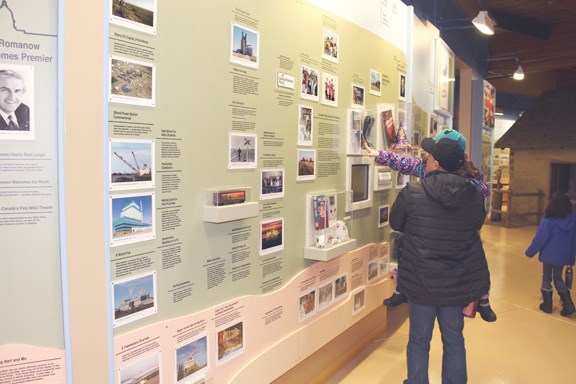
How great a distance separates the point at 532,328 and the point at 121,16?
434cm

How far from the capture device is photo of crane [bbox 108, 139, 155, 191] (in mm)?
1533

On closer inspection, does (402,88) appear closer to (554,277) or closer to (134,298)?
(554,277)

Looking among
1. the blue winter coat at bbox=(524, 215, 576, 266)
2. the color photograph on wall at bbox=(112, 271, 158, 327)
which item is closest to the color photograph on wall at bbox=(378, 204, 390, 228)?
the blue winter coat at bbox=(524, 215, 576, 266)

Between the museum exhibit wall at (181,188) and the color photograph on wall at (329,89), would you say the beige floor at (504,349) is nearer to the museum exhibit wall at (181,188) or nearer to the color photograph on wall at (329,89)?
the museum exhibit wall at (181,188)

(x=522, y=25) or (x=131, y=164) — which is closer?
(x=131, y=164)

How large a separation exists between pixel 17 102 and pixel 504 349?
384 centimetres

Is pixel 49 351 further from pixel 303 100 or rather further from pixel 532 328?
pixel 532 328

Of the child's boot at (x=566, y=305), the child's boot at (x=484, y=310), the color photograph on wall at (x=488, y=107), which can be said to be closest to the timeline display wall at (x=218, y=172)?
the child's boot at (x=484, y=310)

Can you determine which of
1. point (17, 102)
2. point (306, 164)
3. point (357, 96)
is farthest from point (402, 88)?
point (17, 102)

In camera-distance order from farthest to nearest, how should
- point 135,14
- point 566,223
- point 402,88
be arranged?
point 566,223 → point 402,88 → point 135,14

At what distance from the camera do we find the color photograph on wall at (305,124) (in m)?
2.52

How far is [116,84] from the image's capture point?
1523mm

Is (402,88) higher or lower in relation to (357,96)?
higher

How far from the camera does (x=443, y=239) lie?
7.70ft
